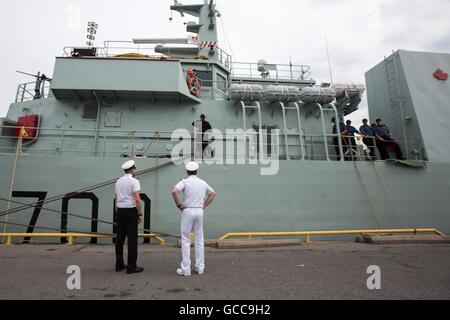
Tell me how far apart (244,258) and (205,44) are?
349 inches

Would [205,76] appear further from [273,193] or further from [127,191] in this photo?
[127,191]

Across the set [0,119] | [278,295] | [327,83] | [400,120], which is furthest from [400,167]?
[0,119]

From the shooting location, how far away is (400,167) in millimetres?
7430

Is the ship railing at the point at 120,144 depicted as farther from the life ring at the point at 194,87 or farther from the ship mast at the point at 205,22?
the ship mast at the point at 205,22

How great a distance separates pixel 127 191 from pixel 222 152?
13.4 ft

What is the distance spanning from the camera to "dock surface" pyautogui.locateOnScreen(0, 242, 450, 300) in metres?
2.59

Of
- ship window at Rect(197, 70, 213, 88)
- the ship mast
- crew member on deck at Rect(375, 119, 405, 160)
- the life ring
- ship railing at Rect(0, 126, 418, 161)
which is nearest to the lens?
ship railing at Rect(0, 126, 418, 161)

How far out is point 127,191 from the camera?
11.8 ft

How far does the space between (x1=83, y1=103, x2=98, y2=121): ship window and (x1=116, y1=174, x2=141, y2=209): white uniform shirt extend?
4969 mm

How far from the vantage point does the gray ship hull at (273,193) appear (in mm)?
6340

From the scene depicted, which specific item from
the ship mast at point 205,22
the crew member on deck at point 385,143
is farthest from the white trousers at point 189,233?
the ship mast at point 205,22

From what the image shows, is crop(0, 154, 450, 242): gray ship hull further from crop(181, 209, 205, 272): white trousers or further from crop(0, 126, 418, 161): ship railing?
crop(181, 209, 205, 272): white trousers

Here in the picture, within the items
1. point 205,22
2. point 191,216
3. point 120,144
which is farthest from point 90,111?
point 205,22

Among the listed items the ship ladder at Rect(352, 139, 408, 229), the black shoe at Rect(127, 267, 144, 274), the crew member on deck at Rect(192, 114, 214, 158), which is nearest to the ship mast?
the crew member on deck at Rect(192, 114, 214, 158)
